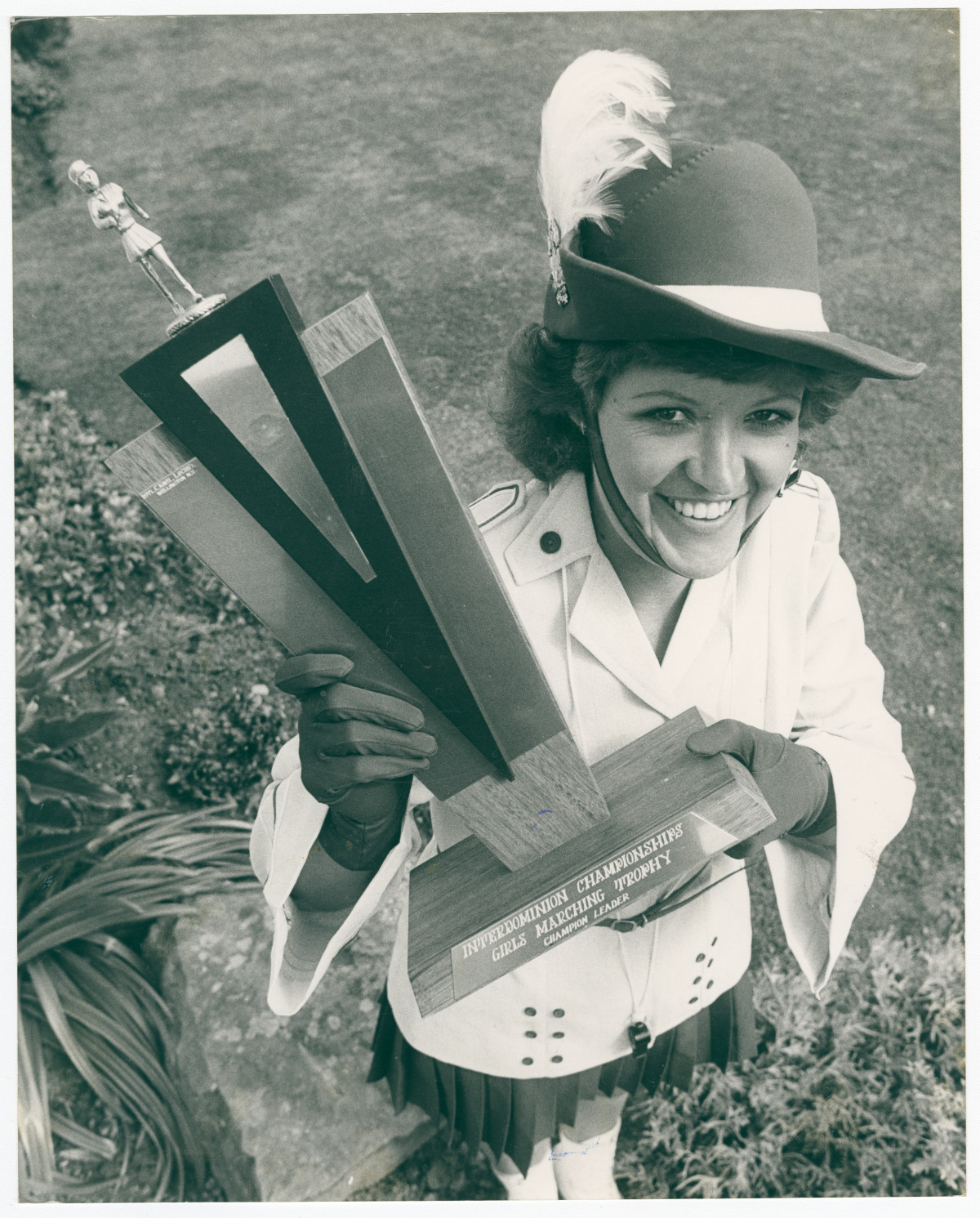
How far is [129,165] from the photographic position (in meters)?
1.95

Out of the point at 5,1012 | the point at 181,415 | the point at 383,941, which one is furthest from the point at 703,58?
the point at 5,1012

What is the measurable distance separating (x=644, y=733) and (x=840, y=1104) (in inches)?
43.7

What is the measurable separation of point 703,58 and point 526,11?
355 millimetres

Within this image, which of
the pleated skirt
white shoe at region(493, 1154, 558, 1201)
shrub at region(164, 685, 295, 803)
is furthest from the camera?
shrub at region(164, 685, 295, 803)

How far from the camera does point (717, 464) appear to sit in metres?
1.38

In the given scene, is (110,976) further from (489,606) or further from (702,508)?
(702,508)

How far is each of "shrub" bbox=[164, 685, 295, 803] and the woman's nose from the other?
1.30m

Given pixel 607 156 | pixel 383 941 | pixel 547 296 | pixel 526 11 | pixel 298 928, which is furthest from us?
pixel 383 941

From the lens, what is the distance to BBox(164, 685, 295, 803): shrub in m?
2.26

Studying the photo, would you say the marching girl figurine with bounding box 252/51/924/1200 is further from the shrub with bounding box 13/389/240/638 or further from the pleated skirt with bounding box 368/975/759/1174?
the shrub with bounding box 13/389/240/638

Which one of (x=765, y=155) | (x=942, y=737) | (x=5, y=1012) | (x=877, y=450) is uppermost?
(x=765, y=155)

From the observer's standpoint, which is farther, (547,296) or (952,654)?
(952,654)

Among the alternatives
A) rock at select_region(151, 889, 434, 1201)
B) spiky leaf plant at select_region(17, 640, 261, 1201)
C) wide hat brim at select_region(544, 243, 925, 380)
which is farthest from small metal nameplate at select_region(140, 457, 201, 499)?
rock at select_region(151, 889, 434, 1201)

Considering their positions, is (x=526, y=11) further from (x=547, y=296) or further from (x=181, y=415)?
(x=181, y=415)
